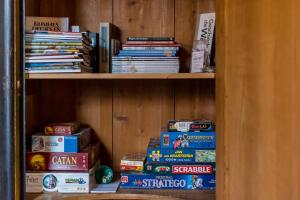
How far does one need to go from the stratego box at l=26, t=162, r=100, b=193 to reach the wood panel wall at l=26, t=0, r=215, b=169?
1.05ft

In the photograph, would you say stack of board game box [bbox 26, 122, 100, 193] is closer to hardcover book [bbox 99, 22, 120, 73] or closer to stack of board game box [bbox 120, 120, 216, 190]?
stack of board game box [bbox 120, 120, 216, 190]

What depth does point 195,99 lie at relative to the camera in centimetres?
178

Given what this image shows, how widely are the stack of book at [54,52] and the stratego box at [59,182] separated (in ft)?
1.30

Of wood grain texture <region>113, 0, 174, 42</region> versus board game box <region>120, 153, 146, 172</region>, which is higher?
wood grain texture <region>113, 0, 174, 42</region>

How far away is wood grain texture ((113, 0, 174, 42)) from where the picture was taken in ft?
5.83

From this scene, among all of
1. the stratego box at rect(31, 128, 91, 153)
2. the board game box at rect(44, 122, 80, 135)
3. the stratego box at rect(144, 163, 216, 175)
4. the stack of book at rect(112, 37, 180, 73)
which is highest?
the stack of book at rect(112, 37, 180, 73)

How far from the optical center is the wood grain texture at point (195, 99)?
178 cm

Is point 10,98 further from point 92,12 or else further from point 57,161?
point 92,12

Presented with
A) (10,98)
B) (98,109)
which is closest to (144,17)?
(98,109)

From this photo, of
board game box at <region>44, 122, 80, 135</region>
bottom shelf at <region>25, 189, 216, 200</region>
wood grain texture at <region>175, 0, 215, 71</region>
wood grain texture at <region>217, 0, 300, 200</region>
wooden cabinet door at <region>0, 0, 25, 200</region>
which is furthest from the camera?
wood grain texture at <region>175, 0, 215, 71</region>

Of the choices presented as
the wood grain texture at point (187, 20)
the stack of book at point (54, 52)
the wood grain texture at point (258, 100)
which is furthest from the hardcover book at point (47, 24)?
the wood grain texture at point (258, 100)

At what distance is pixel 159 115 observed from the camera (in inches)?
70.6

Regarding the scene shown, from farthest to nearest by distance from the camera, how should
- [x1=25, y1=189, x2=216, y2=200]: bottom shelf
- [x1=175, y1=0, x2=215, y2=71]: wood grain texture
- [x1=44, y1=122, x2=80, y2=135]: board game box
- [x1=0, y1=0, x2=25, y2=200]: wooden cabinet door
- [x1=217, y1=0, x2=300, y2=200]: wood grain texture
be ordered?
[x1=175, y1=0, x2=215, y2=71]: wood grain texture < [x1=44, y1=122, x2=80, y2=135]: board game box < [x1=25, y1=189, x2=216, y2=200]: bottom shelf < [x1=0, y1=0, x2=25, y2=200]: wooden cabinet door < [x1=217, y1=0, x2=300, y2=200]: wood grain texture

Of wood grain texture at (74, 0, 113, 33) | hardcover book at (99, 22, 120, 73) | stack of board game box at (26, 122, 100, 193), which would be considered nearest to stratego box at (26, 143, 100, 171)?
stack of board game box at (26, 122, 100, 193)
